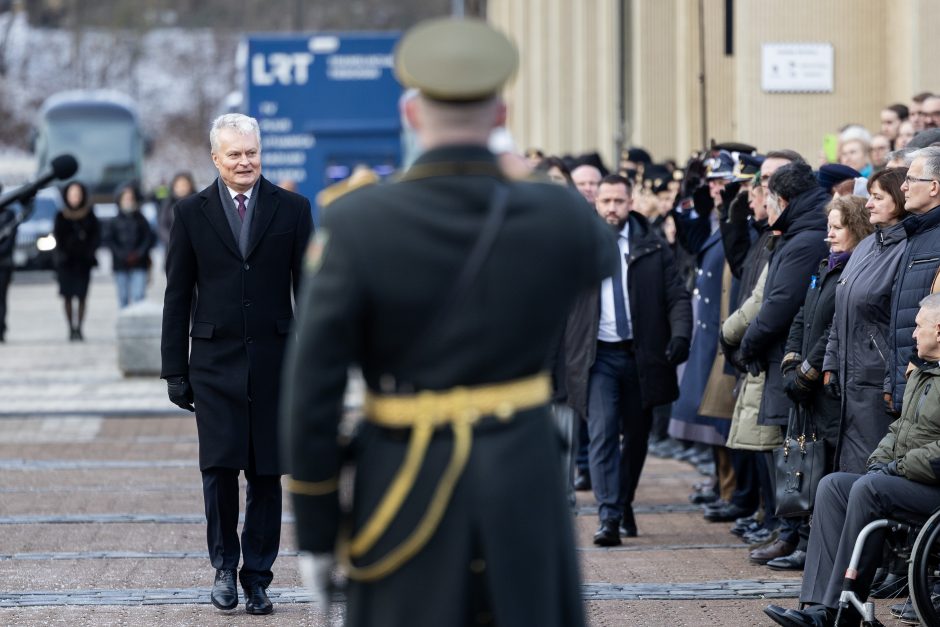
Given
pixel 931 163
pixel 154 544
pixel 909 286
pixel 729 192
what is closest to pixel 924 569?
pixel 909 286

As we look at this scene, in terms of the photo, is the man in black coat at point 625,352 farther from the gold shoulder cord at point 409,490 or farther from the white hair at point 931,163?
the gold shoulder cord at point 409,490

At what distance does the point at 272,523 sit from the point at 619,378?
2771 millimetres

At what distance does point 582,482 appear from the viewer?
11.6 metres

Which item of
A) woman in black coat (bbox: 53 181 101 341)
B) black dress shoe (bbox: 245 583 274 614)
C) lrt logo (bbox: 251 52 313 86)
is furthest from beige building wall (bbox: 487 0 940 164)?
black dress shoe (bbox: 245 583 274 614)

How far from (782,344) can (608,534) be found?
1.35m

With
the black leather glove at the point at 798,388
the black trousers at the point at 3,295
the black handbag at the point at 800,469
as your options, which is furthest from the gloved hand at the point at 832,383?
the black trousers at the point at 3,295

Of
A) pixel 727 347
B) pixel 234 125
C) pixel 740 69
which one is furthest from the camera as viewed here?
pixel 740 69

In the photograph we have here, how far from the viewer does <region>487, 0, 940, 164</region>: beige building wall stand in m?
14.4

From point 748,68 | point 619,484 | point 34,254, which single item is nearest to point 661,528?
point 619,484

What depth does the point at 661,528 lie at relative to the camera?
997 centimetres

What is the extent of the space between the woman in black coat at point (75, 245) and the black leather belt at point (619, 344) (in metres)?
13.7

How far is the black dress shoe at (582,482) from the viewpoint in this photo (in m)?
11.5

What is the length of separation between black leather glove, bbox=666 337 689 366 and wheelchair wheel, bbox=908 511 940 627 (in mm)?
2803

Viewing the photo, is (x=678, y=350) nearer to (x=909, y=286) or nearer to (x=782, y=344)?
(x=782, y=344)
